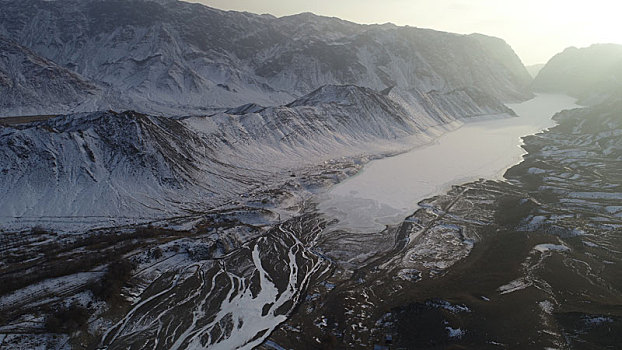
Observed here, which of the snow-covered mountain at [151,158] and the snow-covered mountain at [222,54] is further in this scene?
the snow-covered mountain at [222,54]

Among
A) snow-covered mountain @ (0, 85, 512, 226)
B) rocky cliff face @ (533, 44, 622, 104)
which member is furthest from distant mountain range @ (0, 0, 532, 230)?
rocky cliff face @ (533, 44, 622, 104)

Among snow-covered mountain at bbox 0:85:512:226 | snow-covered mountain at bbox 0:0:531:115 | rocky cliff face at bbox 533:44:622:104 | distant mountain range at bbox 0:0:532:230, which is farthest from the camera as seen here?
rocky cliff face at bbox 533:44:622:104

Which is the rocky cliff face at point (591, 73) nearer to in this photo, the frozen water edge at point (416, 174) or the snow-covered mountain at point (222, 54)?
the snow-covered mountain at point (222, 54)

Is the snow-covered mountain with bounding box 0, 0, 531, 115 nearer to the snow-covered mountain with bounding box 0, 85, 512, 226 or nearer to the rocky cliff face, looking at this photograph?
the rocky cliff face

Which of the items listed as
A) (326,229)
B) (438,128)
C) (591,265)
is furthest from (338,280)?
(438,128)

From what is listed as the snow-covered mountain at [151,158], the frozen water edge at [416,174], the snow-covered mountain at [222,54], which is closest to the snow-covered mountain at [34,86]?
the snow-covered mountain at [222,54]
